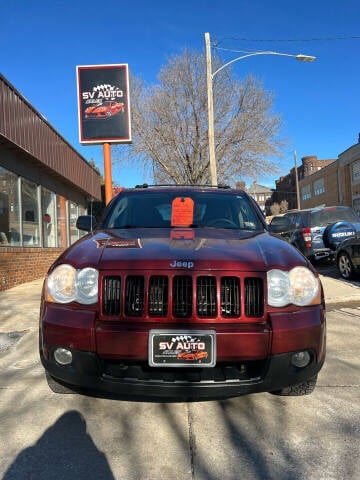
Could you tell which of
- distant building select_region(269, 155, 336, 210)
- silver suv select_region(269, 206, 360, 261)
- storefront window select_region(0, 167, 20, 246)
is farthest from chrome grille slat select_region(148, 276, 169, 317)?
distant building select_region(269, 155, 336, 210)

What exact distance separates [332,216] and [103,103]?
6.71 meters

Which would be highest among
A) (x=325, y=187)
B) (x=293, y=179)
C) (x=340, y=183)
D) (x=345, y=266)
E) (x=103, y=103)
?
(x=293, y=179)

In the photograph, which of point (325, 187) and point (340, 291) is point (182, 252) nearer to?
point (340, 291)

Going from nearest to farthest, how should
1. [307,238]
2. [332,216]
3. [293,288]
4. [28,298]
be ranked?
[293,288], [28,298], [307,238], [332,216]

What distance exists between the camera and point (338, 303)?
740 centimetres

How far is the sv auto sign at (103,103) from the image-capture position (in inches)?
462

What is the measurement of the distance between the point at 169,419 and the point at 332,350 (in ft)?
7.70

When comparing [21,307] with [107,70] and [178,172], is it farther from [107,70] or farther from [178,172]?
[178,172]

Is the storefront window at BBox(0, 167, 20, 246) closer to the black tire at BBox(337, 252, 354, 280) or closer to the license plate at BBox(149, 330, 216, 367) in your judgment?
the black tire at BBox(337, 252, 354, 280)

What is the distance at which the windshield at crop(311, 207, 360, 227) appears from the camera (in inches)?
472

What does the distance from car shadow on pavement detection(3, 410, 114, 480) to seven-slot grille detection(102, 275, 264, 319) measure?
0.86m

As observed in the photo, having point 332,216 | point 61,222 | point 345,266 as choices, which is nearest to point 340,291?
point 345,266

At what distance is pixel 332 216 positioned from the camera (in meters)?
12.1

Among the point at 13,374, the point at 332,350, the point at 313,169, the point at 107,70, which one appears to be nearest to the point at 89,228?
the point at 13,374
